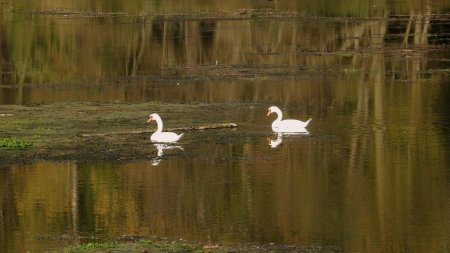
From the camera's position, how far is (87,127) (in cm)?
2327

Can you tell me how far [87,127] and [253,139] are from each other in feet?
10.8

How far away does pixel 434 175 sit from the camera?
61.1 ft

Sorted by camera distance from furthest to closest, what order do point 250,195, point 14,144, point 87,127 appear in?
point 87,127 → point 14,144 → point 250,195

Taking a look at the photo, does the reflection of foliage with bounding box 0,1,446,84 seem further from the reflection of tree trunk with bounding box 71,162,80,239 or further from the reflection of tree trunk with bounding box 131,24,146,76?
the reflection of tree trunk with bounding box 71,162,80,239

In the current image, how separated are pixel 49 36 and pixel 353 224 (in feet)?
102

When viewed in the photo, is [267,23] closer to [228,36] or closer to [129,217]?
[228,36]

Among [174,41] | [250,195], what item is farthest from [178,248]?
[174,41]

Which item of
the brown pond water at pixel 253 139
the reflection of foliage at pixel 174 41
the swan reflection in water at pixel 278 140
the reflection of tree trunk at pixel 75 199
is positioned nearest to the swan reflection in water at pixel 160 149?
the brown pond water at pixel 253 139

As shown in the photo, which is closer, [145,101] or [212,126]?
[212,126]

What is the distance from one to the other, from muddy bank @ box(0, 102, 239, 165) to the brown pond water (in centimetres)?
49

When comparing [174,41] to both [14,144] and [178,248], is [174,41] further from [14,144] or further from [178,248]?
[178,248]

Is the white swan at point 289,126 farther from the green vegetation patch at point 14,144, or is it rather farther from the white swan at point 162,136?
the green vegetation patch at point 14,144

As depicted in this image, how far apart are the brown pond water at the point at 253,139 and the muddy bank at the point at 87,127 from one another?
0.49m

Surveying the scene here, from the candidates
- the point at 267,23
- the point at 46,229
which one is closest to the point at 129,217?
the point at 46,229
